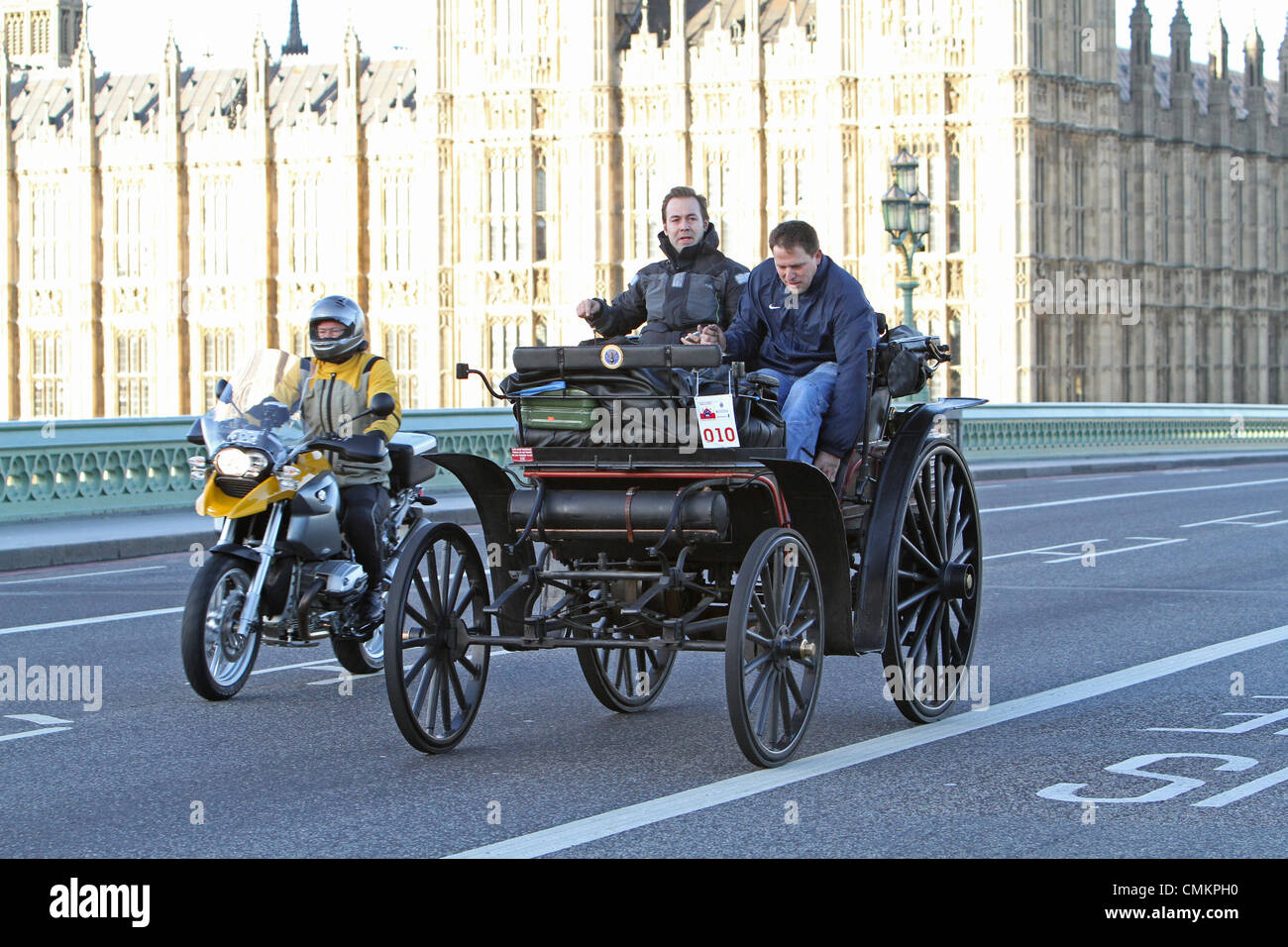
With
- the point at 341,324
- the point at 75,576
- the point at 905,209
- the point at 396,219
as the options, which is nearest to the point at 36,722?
the point at 341,324

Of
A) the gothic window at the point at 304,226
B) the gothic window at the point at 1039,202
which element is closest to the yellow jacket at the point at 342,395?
the gothic window at the point at 1039,202

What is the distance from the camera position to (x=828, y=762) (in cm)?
704

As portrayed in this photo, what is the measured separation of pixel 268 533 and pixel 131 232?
145 feet

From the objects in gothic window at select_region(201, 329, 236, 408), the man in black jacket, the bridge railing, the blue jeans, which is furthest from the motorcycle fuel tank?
gothic window at select_region(201, 329, 236, 408)

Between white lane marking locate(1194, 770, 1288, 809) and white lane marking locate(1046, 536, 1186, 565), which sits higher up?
white lane marking locate(1046, 536, 1186, 565)

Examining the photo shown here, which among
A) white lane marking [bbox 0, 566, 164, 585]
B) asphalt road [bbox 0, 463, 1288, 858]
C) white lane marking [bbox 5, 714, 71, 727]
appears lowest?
asphalt road [bbox 0, 463, 1288, 858]

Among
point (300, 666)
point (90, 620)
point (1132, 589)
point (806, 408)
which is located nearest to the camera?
point (806, 408)

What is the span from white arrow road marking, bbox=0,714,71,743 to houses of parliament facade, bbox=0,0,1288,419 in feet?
108

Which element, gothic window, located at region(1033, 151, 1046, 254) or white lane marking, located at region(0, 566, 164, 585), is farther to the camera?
gothic window, located at region(1033, 151, 1046, 254)

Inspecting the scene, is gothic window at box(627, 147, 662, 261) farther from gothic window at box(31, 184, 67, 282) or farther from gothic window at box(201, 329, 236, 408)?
gothic window at box(31, 184, 67, 282)

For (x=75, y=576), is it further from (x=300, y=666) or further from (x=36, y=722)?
(x=36, y=722)

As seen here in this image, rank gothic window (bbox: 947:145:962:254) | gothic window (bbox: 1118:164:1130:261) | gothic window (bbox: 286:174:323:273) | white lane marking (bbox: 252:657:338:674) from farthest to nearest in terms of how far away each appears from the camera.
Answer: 1. gothic window (bbox: 286:174:323:273)
2. gothic window (bbox: 1118:164:1130:261)
3. gothic window (bbox: 947:145:962:254)
4. white lane marking (bbox: 252:657:338:674)

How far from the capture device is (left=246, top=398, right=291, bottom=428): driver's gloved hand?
8.77m

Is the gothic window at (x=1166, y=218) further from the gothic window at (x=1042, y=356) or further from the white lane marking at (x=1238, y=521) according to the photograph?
the white lane marking at (x=1238, y=521)
